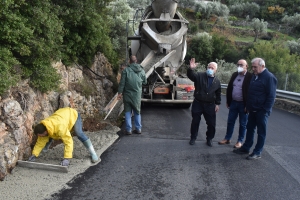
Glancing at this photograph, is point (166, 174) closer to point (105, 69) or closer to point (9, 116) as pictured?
point (9, 116)

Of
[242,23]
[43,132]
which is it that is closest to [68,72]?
[43,132]

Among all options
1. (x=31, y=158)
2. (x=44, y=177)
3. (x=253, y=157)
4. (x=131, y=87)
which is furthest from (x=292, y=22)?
(x=44, y=177)

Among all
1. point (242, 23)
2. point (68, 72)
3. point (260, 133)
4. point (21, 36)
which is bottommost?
point (260, 133)

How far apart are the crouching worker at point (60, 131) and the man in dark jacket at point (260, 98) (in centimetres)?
283

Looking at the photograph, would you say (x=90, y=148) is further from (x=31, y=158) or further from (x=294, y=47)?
(x=294, y=47)

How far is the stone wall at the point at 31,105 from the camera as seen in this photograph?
419cm

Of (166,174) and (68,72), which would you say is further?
(68,72)

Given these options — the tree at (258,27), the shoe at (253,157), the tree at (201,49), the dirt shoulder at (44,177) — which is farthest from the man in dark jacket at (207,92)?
the tree at (258,27)

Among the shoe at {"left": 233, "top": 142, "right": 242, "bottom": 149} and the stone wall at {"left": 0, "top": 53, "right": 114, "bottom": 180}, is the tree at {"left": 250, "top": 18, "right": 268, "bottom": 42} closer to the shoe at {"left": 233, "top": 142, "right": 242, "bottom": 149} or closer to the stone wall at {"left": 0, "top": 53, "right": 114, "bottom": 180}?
the stone wall at {"left": 0, "top": 53, "right": 114, "bottom": 180}

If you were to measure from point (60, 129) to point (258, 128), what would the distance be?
3.29 m

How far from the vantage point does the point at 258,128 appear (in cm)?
500

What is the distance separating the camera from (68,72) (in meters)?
6.59

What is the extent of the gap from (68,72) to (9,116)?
8.17 ft

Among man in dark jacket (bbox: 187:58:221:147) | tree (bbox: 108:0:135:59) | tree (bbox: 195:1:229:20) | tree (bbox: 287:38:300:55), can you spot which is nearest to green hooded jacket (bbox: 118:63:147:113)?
man in dark jacket (bbox: 187:58:221:147)
